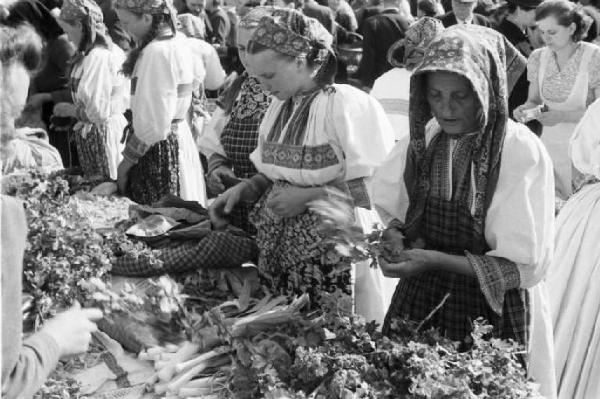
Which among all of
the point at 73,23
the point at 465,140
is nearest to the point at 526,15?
the point at 73,23

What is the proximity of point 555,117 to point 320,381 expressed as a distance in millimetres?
4399

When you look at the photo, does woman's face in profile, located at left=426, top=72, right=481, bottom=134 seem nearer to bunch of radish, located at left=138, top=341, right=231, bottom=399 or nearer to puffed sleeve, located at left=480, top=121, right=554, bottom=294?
puffed sleeve, located at left=480, top=121, right=554, bottom=294

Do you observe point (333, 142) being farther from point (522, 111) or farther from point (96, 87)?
point (522, 111)

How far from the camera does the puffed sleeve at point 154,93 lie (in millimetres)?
4242

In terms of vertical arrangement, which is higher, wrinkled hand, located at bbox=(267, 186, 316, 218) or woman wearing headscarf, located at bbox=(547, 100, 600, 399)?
wrinkled hand, located at bbox=(267, 186, 316, 218)

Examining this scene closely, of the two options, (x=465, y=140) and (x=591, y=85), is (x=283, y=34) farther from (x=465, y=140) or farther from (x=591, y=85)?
(x=591, y=85)

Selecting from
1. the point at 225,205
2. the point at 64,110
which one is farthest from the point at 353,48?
the point at 225,205

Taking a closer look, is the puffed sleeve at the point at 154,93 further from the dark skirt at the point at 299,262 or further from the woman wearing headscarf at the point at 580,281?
the woman wearing headscarf at the point at 580,281

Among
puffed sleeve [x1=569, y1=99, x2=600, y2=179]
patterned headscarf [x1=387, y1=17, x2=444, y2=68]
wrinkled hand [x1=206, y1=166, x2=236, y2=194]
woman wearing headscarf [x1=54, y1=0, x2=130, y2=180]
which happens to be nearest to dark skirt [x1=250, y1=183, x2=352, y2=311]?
wrinkled hand [x1=206, y1=166, x2=236, y2=194]

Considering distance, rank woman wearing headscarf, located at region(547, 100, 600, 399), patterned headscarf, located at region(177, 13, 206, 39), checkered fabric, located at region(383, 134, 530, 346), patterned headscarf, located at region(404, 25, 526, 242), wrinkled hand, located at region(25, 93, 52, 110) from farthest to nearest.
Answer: wrinkled hand, located at region(25, 93, 52, 110) < patterned headscarf, located at region(177, 13, 206, 39) < woman wearing headscarf, located at region(547, 100, 600, 399) < checkered fabric, located at region(383, 134, 530, 346) < patterned headscarf, located at region(404, 25, 526, 242)

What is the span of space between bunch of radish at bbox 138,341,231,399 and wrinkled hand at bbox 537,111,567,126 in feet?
13.5

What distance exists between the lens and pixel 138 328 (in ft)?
9.02

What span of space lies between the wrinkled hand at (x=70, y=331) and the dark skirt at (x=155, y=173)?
2.64m

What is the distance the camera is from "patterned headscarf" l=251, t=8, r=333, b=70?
2908mm
